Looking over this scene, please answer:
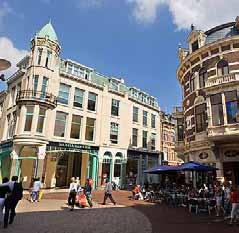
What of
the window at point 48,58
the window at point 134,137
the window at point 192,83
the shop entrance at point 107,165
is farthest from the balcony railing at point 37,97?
the window at point 192,83

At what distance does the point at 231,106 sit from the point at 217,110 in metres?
1.00

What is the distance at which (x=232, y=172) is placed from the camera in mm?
18031

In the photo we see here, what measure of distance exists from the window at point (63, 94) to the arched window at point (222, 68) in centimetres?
1588

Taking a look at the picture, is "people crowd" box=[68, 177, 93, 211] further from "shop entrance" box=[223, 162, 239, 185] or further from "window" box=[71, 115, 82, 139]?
"window" box=[71, 115, 82, 139]

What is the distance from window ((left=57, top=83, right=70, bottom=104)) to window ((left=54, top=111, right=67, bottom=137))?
1458 millimetres

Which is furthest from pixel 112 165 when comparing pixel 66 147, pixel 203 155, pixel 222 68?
pixel 222 68

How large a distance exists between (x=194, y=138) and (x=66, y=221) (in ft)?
46.8

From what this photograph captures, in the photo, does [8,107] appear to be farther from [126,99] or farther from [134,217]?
[134,217]

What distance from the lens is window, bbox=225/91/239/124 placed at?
17.7m

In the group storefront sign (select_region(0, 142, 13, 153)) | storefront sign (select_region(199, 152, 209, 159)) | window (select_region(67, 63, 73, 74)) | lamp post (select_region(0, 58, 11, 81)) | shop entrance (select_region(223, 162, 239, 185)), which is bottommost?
shop entrance (select_region(223, 162, 239, 185))

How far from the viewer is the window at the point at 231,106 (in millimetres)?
17734

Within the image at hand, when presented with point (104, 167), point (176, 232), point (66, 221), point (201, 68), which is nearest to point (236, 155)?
point (201, 68)

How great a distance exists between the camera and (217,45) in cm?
2042

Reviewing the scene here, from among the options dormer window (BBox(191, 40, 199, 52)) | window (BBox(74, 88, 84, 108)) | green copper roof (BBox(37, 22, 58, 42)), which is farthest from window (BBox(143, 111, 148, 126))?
green copper roof (BBox(37, 22, 58, 42))
